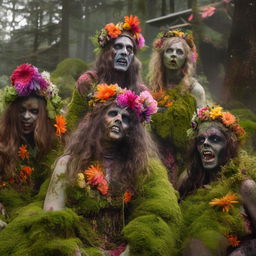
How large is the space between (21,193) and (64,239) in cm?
195

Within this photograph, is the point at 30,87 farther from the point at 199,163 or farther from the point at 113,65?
the point at 199,163

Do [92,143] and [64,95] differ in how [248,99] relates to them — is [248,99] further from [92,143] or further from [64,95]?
[92,143]

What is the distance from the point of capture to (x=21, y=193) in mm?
5953

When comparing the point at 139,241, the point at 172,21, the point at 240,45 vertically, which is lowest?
the point at 139,241

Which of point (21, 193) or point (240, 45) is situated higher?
point (240, 45)

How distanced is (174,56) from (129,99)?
2.72 m

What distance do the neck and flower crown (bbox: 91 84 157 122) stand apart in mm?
2354

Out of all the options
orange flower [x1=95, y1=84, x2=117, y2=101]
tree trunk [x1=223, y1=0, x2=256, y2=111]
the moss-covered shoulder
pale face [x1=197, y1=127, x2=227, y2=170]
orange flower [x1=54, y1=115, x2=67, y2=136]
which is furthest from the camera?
tree trunk [x1=223, y1=0, x2=256, y2=111]

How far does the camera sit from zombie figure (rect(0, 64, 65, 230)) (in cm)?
610

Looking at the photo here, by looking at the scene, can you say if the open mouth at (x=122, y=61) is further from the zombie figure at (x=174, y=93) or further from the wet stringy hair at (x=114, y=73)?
the zombie figure at (x=174, y=93)

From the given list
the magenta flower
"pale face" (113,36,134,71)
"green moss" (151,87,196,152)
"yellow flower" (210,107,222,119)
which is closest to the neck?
"green moss" (151,87,196,152)

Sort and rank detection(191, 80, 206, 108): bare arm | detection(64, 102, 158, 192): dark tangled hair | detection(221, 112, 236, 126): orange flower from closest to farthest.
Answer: detection(64, 102, 158, 192): dark tangled hair
detection(221, 112, 236, 126): orange flower
detection(191, 80, 206, 108): bare arm

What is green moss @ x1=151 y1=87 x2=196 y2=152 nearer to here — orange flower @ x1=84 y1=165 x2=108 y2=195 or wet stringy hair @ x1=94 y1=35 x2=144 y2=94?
wet stringy hair @ x1=94 y1=35 x2=144 y2=94

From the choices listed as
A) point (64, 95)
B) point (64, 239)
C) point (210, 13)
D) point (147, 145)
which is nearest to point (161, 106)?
point (147, 145)
